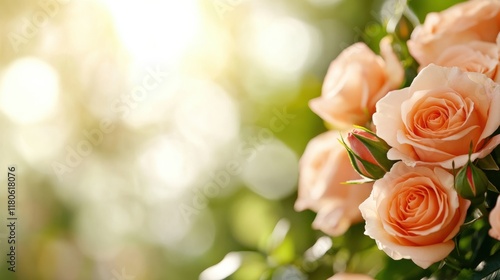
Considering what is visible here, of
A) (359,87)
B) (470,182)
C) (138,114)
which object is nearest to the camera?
(470,182)

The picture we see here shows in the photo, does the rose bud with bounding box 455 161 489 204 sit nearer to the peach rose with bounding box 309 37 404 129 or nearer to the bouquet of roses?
the bouquet of roses

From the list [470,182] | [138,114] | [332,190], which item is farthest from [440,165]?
[138,114]

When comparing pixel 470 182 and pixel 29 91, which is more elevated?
pixel 29 91

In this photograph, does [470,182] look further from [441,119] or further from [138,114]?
[138,114]

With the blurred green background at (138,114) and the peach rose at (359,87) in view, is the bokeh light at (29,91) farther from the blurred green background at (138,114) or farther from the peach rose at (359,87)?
the peach rose at (359,87)

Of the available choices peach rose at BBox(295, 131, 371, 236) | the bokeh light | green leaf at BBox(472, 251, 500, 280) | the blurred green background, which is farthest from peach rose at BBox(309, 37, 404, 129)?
the bokeh light

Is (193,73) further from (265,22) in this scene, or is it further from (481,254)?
(481,254)

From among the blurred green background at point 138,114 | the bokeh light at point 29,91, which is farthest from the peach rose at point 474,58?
the bokeh light at point 29,91

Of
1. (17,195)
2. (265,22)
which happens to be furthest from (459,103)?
(17,195)
